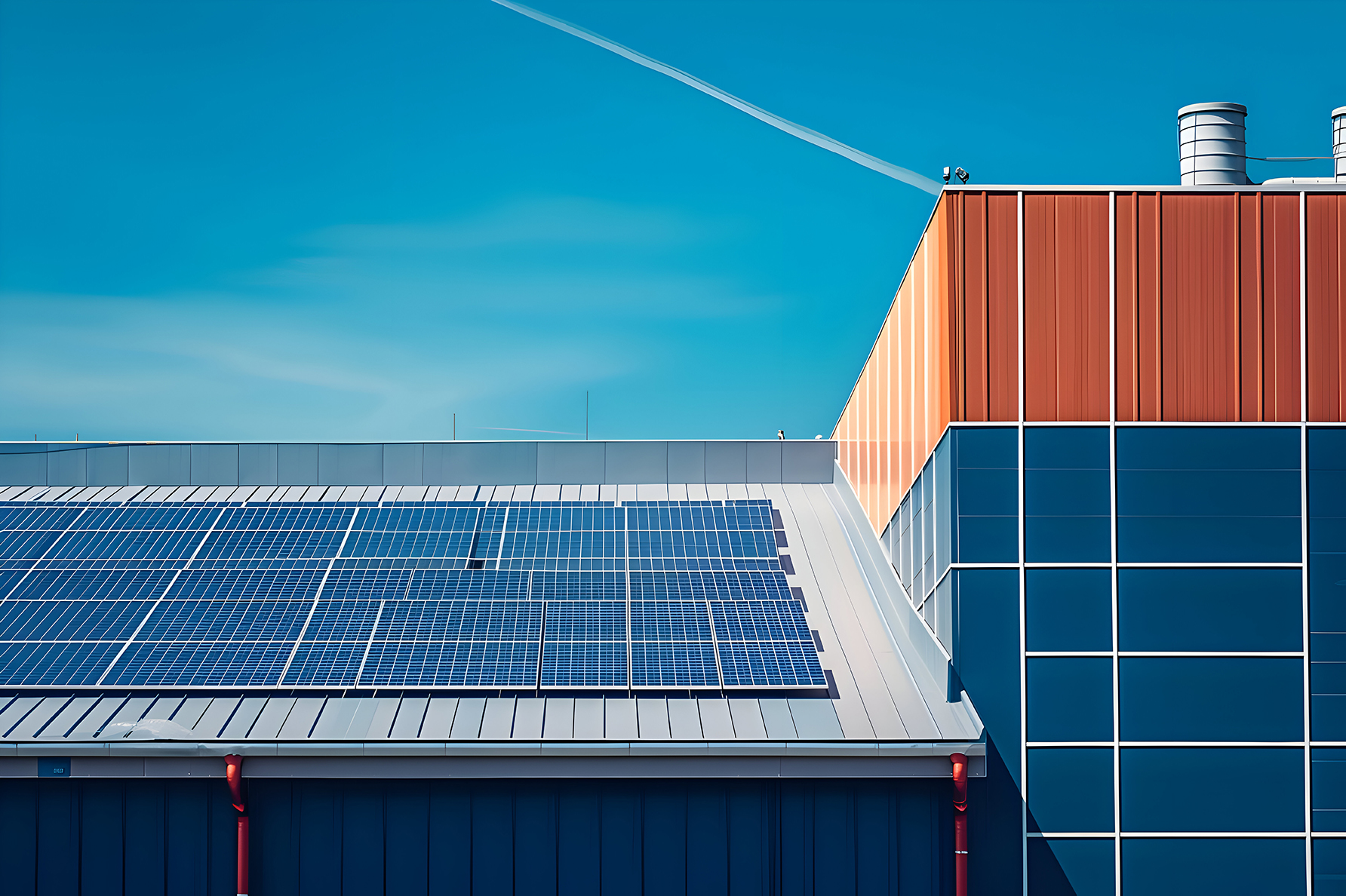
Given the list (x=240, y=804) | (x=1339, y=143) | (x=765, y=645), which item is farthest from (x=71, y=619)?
(x=1339, y=143)

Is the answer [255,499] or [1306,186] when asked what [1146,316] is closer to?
[1306,186]

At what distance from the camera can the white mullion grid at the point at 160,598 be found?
495 inches

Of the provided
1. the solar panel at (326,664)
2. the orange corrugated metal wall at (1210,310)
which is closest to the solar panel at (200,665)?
the solar panel at (326,664)

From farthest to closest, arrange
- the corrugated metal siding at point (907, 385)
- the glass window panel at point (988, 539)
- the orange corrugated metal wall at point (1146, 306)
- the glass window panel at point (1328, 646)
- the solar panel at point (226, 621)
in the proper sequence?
the solar panel at point (226, 621)
the corrugated metal siding at point (907, 385)
the orange corrugated metal wall at point (1146, 306)
the glass window panel at point (988, 539)
the glass window panel at point (1328, 646)

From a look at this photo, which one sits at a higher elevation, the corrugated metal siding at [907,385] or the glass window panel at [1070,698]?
the corrugated metal siding at [907,385]

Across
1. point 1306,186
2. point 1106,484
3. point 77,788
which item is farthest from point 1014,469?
point 77,788

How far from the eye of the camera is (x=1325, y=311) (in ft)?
38.2

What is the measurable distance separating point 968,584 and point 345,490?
37.7ft

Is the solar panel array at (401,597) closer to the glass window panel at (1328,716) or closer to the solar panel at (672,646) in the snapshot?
the solar panel at (672,646)

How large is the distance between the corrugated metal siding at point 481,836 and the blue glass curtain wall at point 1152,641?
1345 mm

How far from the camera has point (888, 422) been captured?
14.6 m

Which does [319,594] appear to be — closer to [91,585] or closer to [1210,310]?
[91,585]

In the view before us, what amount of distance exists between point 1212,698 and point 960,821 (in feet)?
10.2

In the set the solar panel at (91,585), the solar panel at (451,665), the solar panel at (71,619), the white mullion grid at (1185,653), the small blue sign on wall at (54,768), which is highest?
the solar panel at (91,585)
